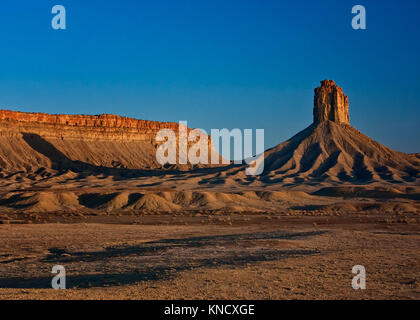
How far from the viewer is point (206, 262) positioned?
2053cm

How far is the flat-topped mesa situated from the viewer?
114m

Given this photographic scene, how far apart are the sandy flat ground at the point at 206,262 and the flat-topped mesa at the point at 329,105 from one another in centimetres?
8099

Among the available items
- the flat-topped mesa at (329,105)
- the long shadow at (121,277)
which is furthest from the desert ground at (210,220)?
the flat-topped mesa at (329,105)

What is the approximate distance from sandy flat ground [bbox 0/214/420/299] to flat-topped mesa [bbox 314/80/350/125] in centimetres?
8099

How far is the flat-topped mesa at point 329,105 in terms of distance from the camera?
374ft

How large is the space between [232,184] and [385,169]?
99.2 ft

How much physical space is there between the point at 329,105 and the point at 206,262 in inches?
3886

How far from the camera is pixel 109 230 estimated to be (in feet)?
112

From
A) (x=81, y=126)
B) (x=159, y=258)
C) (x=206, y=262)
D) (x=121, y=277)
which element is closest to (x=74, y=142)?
(x=81, y=126)

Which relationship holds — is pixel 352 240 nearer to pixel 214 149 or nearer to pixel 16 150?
pixel 16 150

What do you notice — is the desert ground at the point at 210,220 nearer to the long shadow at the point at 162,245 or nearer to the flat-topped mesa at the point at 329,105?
the long shadow at the point at 162,245

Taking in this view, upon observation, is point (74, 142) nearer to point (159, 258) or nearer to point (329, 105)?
point (329, 105)

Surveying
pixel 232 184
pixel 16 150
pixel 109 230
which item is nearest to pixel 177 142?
pixel 16 150

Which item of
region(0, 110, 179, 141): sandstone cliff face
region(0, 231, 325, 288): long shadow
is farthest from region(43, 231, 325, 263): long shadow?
region(0, 110, 179, 141): sandstone cliff face
